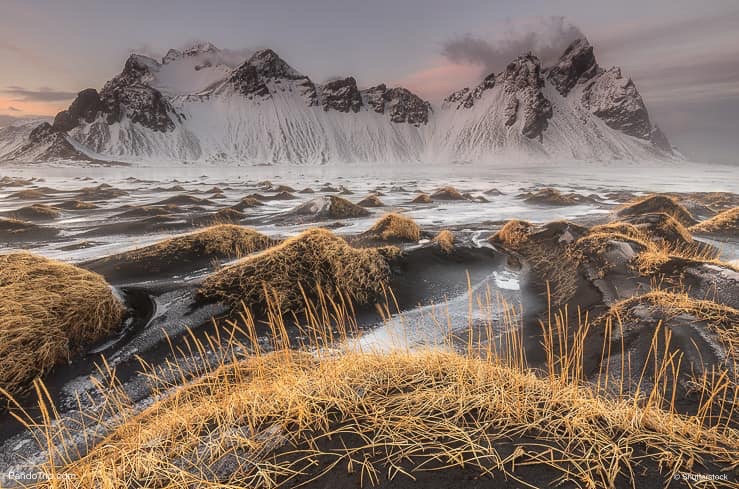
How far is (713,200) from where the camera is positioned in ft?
114

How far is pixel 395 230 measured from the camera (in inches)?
643

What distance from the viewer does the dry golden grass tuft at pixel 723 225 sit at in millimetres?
17344

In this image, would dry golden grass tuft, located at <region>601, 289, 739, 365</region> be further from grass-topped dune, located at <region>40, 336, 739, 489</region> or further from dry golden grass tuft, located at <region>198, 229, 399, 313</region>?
dry golden grass tuft, located at <region>198, 229, 399, 313</region>

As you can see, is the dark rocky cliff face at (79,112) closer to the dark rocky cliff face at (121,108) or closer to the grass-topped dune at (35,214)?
the dark rocky cliff face at (121,108)

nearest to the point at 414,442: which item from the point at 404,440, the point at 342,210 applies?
the point at 404,440

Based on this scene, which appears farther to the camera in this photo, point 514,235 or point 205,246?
point 514,235

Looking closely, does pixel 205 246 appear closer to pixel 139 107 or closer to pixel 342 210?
pixel 342 210

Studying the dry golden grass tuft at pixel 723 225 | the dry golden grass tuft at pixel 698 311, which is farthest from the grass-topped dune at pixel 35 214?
the dry golden grass tuft at pixel 723 225

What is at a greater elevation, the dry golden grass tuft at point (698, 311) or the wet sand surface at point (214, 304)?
the dry golden grass tuft at point (698, 311)

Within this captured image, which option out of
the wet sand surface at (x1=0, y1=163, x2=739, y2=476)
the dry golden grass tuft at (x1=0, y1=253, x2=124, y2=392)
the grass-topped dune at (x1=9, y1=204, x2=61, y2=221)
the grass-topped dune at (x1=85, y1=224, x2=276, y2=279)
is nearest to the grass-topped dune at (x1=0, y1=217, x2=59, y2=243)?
the wet sand surface at (x1=0, y1=163, x2=739, y2=476)

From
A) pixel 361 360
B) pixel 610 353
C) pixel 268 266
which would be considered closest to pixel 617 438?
pixel 361 360

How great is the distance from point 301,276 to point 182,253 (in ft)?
15.8

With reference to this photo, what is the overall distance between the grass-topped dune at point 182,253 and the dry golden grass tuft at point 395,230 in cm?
511

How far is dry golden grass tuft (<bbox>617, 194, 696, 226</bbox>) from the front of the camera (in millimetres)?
21203
